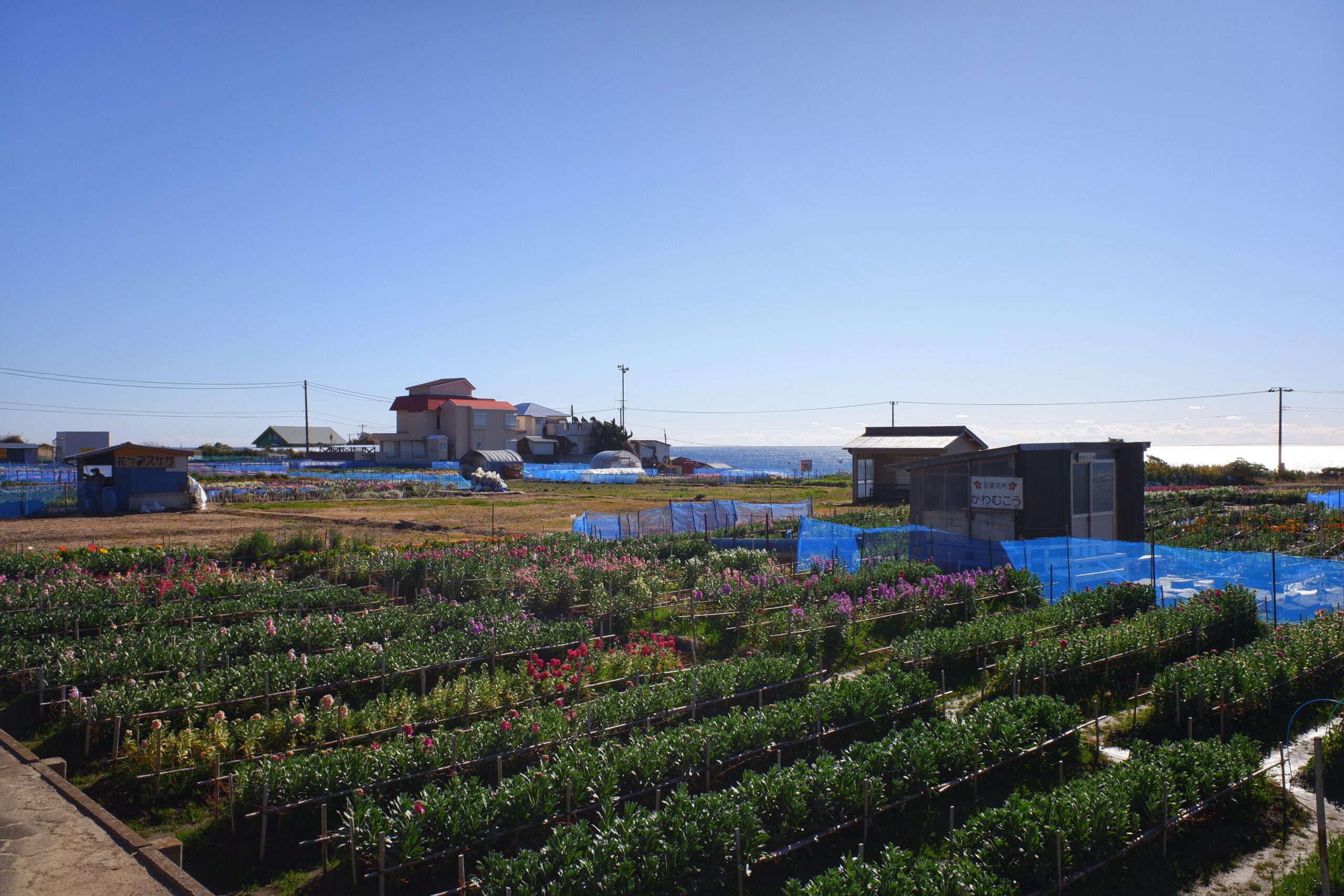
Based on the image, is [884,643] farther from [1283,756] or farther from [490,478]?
[490,478]

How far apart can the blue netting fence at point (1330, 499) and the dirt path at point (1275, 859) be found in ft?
86.0

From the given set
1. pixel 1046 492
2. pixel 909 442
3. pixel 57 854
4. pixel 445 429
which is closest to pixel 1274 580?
pixel 1046 492

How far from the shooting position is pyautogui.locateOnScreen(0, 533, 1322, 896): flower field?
5.82m

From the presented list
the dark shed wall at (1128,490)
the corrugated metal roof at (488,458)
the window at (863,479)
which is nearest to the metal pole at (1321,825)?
the dark shed wall at (1128,490)

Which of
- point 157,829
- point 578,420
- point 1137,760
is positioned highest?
point 578,420

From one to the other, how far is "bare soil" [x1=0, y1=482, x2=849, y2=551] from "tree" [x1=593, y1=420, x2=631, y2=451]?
104 feet

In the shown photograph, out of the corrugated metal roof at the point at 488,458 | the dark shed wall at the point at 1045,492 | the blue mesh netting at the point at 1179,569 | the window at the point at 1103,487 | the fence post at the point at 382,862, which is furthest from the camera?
the corrugated metal roof at the point at 488,458

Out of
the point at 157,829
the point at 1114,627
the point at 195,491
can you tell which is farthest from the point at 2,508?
the point at 1114,627

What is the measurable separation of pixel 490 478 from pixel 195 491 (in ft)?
55.4

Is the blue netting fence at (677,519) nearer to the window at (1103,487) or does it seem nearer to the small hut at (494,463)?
the window at (1103,487)

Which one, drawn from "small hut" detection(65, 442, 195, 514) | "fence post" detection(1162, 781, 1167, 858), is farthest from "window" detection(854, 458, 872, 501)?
"fence post" detection(1162, 781, 1167, 858)

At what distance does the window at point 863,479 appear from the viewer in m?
39.4

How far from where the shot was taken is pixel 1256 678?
8891mm

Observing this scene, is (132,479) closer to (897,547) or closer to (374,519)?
(374,519)
